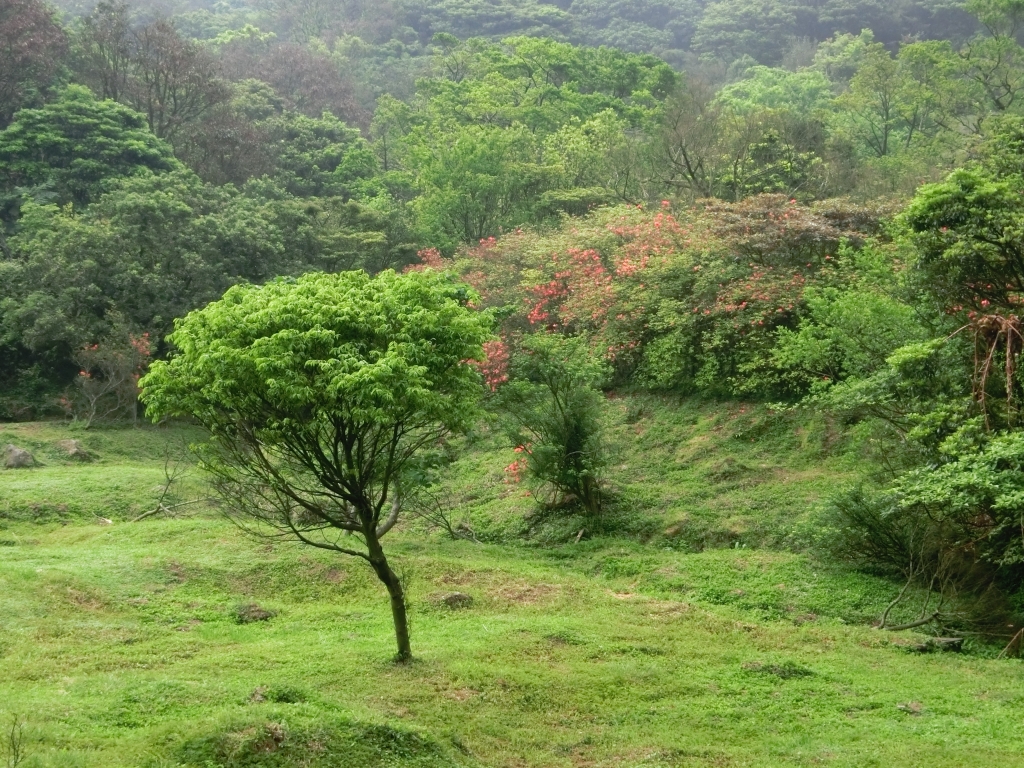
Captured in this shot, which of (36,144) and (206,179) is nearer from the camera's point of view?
(36,144)

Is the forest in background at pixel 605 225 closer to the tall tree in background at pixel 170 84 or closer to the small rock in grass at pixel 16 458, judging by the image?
the tall tree in background at pixel 170 84

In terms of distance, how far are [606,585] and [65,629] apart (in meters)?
8.07

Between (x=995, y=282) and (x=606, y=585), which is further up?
(x=995, y=282)

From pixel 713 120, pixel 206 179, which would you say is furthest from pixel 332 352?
pixel 206 179

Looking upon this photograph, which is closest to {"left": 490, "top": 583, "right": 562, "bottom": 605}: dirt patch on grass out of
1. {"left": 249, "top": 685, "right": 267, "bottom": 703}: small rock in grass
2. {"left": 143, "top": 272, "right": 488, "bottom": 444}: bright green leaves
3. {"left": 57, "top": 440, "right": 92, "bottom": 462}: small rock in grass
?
{"left": 143, "top": 272, "right": 488, "bottom": 444}: bright green leaves

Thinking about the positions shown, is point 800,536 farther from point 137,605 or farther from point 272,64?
point 272,64

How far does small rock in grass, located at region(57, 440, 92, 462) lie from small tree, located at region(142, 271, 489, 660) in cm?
1493

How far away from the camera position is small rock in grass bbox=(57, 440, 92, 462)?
2325 centimetres

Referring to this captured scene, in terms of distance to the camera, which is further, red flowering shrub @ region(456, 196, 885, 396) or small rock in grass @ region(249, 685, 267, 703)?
red flowering shrub @ region(456, 196, 885, 396)

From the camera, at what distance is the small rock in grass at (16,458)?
21453mm

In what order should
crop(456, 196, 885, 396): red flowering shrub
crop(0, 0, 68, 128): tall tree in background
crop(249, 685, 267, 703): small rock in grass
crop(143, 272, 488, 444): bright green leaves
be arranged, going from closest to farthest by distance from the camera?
crop(249, 685, 267, 703): small rock in grass → crop(143, 272, 488, 444): bright green leaves → crop(456, 196, 885, 396): red flowering shrub → crop(0, 0, 68, 128): tall tree in background

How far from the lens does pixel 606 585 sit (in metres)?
15.5

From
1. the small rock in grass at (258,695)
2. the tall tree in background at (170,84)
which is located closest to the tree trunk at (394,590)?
the small rock in grass at (258,695)

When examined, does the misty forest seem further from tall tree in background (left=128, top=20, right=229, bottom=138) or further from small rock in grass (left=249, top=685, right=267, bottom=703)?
tall tree in background (left=128, top=20, right=229, bottom=138)
